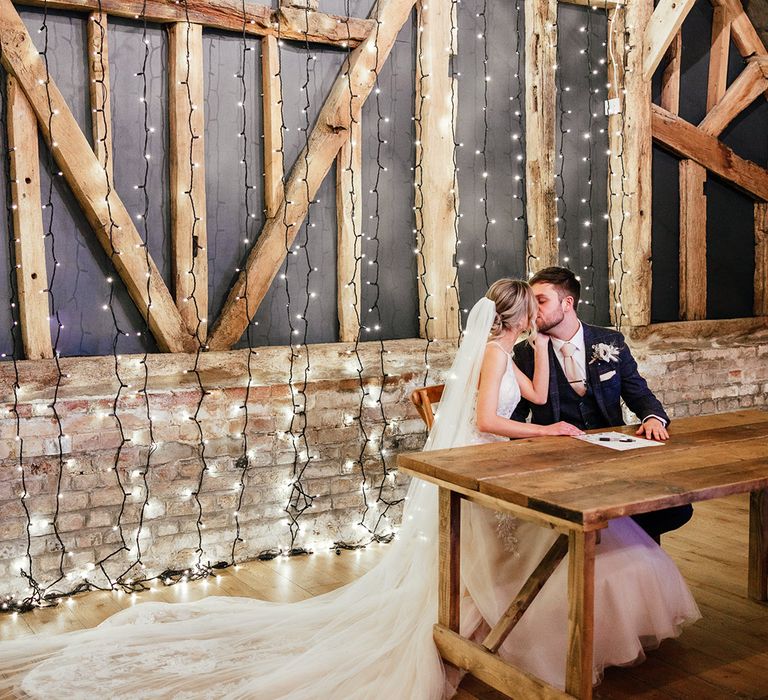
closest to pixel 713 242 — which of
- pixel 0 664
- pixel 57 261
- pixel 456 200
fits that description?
pixel 456 200

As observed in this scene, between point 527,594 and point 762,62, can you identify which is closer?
point 527,594

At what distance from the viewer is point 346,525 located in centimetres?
464

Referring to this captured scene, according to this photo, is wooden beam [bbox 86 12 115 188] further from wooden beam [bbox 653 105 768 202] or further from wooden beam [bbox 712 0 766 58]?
wooden beam [bbox 712 0 766 58]

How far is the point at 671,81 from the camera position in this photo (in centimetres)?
595

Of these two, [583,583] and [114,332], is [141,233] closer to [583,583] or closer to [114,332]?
Result: [114,332]

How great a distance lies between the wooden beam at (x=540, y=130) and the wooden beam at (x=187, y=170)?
2.12 m

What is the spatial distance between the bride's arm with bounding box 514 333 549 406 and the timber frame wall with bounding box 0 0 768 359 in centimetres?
124

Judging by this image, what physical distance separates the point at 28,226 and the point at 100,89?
74cm

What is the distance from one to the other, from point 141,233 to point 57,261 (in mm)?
425

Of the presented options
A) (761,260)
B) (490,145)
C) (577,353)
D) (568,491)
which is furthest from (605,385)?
(761,260)

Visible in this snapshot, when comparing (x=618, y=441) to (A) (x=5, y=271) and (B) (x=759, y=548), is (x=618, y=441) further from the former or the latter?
(A) (x=5, y=271)

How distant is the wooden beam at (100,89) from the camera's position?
13.0ft

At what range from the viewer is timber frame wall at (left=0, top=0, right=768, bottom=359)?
12.8 feet

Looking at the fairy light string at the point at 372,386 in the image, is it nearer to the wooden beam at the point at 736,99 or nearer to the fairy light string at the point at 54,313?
the fairy light string at the point at 54,313
